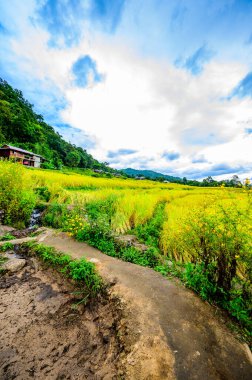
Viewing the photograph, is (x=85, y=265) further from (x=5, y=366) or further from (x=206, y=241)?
(x=206, y=241)

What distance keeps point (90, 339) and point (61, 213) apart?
5.08 m

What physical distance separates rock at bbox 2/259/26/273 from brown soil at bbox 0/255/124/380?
380 mm

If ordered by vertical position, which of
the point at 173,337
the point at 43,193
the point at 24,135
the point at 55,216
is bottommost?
the point at 173,337

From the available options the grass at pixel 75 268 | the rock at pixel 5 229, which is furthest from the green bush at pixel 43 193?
the grass at pixel 75 268

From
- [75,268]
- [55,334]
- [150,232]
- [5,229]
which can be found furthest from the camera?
[5,229]

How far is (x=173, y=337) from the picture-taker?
80.2 inches

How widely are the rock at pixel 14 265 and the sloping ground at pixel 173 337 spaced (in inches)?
79.3

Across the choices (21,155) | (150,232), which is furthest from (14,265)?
(21,155)

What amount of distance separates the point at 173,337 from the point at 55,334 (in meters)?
1.54

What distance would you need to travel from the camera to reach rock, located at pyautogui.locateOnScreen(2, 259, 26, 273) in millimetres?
3687

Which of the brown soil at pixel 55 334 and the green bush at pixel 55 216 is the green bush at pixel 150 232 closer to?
the brown soil at pixel 55 334

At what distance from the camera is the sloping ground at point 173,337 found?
5.66 ft

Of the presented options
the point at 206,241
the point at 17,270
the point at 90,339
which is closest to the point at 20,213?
the point at 17,270

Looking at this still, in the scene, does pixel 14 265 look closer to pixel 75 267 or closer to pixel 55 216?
pixel 75 267
